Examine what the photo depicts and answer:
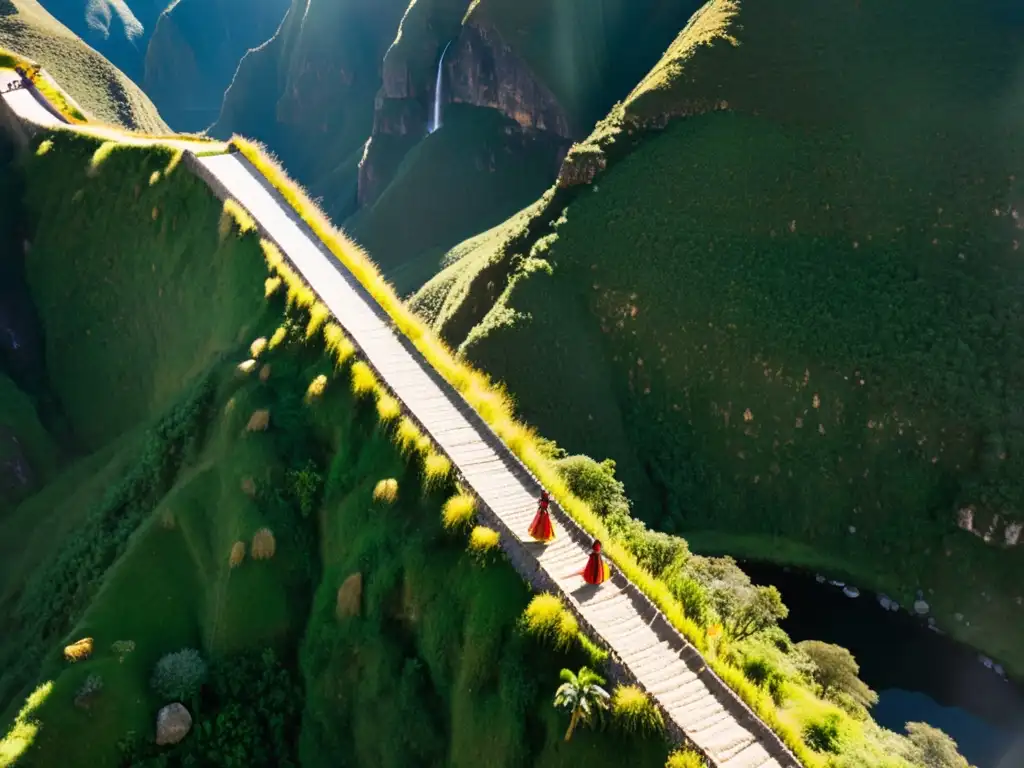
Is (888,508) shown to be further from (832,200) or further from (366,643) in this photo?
(366,643)

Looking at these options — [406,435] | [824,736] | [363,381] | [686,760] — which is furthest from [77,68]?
[686,760]

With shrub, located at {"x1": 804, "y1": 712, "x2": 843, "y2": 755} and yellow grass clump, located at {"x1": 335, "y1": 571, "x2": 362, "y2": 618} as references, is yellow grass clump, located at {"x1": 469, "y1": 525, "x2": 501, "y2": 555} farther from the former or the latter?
shrub, located at {"x1": 804, "y1": 712, "x2": 843, "y2": 755}

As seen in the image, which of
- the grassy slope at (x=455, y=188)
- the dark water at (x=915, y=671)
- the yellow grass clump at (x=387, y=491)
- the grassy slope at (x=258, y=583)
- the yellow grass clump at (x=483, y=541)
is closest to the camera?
the grassy slope at (x=258, y=583)

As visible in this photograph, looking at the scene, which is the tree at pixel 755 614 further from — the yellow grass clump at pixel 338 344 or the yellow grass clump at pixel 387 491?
the yellow grass clump at pixel 338 344

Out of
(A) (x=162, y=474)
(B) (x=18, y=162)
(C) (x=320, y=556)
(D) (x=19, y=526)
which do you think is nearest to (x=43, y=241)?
(B) (x=18, y=162)

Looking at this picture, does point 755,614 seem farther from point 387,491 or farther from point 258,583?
point 258,583

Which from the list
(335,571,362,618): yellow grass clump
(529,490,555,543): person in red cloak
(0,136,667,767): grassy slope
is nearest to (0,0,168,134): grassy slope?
(0,136,667,767): grassy slope

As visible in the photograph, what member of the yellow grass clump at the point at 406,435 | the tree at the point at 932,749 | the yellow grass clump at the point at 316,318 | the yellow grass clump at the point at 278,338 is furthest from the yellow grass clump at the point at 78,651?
the tree at the point at 932,749
